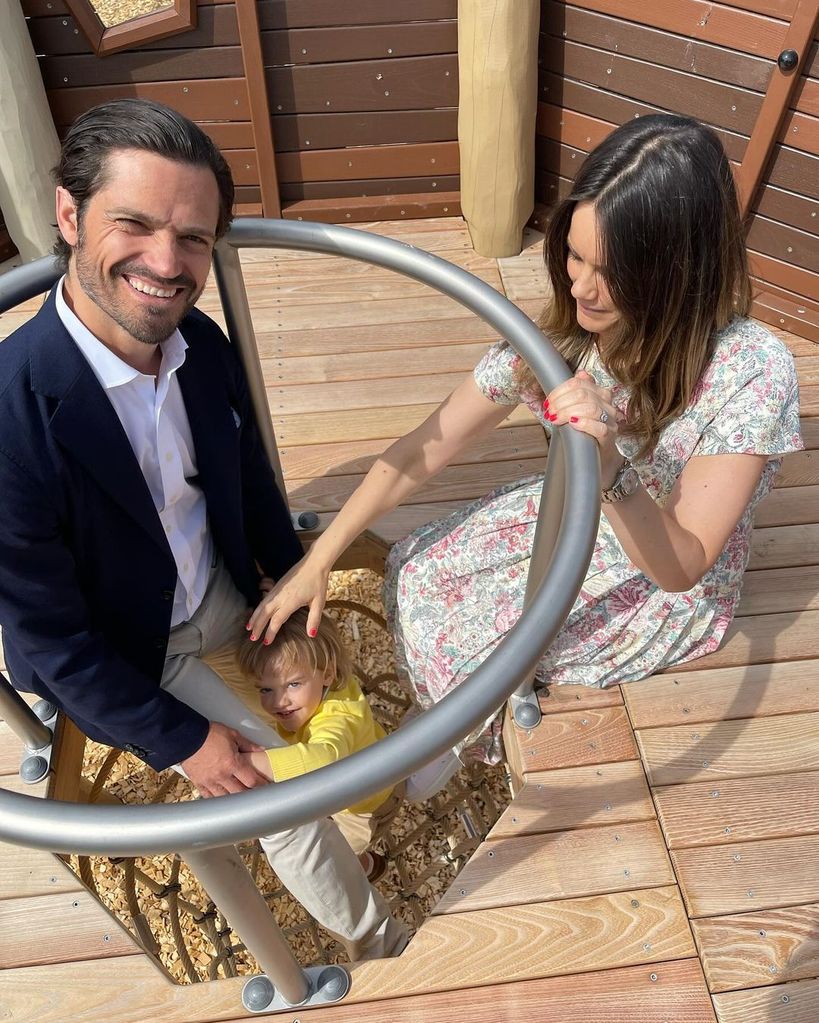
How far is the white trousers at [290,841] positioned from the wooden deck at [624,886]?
0.64 ft

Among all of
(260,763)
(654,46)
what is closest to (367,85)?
(654,46)

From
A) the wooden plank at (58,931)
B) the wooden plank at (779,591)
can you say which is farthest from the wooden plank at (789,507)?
the wooden plank at (58,931)

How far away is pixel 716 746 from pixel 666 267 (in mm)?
1015

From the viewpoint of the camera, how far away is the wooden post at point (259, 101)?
3092 mm

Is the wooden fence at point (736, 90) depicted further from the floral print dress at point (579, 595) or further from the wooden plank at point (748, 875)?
the wooden plank at point (748, 875)

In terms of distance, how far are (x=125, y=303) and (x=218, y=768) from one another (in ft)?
2.72

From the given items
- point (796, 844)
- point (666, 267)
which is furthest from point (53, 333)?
point (796, 844)

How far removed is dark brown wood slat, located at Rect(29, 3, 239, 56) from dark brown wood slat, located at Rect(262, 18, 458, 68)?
15 centimetres

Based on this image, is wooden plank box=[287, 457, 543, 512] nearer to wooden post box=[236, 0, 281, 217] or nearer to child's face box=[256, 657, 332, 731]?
child's face box=[256, 657, 332, 731]

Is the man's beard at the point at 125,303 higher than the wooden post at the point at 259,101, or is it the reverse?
the man's beard at the point at 125,303

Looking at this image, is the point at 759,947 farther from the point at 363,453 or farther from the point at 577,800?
the point at 363,453

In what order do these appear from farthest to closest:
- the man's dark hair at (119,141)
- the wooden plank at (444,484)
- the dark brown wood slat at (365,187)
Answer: the dark brown wood slat at (365,187) < the wooden plank at (444,484) < the man's dark hair at (119,141)

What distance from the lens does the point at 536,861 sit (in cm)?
162

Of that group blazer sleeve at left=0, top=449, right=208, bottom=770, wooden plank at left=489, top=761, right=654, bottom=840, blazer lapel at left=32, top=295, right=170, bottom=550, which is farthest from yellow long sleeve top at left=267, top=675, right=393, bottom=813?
blazer lapel at left=32, top=295, right=170, bottom=550
